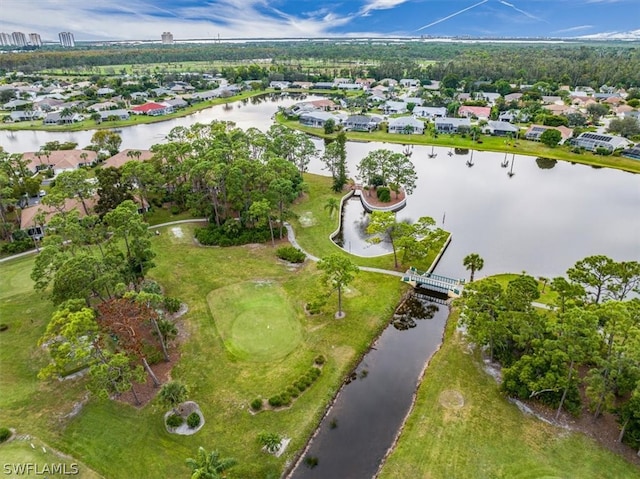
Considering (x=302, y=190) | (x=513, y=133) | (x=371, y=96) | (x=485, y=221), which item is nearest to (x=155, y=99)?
(x=371, y=96)

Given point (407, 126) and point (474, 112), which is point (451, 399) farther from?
point (474, 112)

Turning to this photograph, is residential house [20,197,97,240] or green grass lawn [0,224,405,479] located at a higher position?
residential house [20,197,97,240]

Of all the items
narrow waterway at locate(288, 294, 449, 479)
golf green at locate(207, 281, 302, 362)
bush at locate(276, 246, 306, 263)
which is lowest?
narrow waterway at locate(288, 294, 449, 479)

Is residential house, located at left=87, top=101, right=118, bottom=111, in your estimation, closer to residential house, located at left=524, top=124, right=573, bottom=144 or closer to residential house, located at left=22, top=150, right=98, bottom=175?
residential house, located at left=22, top=150, right=98, bottom=175

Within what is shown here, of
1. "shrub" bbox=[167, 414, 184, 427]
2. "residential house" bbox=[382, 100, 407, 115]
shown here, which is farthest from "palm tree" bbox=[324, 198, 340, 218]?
"residential house" bbox=[382, 100, 407, 115]

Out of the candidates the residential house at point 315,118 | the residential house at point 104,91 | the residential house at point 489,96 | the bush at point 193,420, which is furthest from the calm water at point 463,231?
the residential house at point 489,96
